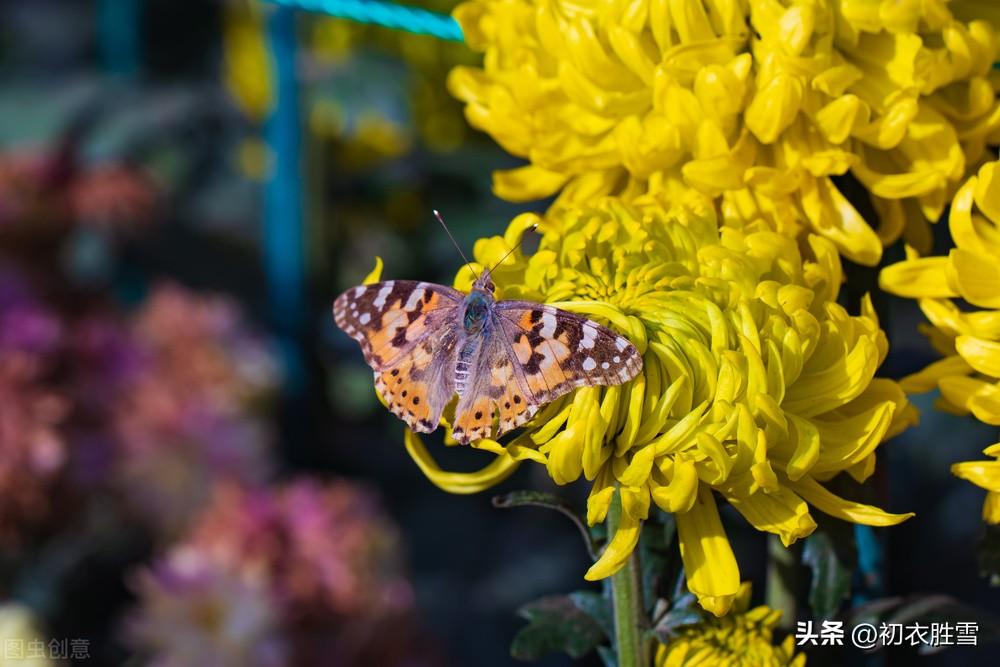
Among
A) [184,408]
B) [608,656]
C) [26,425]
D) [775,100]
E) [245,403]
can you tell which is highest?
[775,100]

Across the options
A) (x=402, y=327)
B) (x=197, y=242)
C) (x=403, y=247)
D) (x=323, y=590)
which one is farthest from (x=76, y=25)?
(x=402, y=327)

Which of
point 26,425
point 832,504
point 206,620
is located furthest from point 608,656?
point 26,425

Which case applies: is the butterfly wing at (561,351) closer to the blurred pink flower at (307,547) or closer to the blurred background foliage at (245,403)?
the blurred background foliage at (245,403)

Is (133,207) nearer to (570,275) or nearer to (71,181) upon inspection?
(71,181)

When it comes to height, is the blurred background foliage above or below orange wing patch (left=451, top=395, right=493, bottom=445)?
below

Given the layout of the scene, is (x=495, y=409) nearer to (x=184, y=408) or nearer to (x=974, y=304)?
(x=974, y=304)

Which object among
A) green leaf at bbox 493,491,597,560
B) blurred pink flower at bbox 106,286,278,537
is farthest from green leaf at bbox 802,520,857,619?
blurred pink flower at bbox 106,286,278,537

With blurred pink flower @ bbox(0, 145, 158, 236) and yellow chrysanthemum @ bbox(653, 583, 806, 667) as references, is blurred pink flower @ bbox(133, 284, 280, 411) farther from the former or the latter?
yellow chrysanthemum @ bbox(653, 583, 806, 667)
